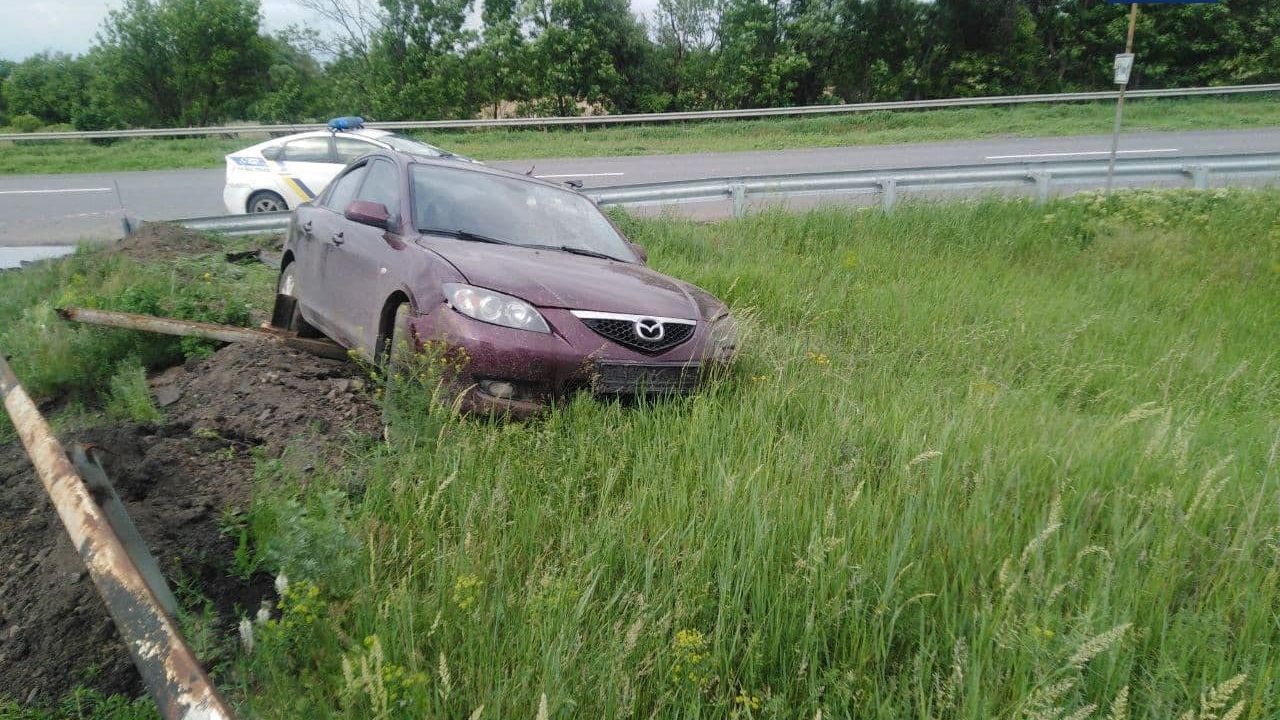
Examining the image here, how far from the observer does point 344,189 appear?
6.48 meters

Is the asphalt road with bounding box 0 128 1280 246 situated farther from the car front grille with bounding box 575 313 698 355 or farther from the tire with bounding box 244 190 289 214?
the car front grille with bounding box 575 313 698 355

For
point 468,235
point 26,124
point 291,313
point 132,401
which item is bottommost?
point 132,401

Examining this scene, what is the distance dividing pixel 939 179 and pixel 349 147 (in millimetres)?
9027

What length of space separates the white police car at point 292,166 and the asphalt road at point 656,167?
3.13 meters

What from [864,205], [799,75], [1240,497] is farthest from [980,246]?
[799,75]

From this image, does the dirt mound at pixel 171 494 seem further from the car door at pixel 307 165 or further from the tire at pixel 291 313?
the car door at pixel 307 165

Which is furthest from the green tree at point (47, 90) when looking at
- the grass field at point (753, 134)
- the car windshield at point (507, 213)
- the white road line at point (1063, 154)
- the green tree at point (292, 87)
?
the car windshield at point (507, 213)

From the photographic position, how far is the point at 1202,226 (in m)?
10.5

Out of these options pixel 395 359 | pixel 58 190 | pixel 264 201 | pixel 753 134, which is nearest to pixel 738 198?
pixel 264 201

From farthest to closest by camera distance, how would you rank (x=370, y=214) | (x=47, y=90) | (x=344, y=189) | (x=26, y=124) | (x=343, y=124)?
(x=47, y=90)
(x=26, y=124)
(x=343, y=124)
(x=344, y=189)
(x=370, y=214)

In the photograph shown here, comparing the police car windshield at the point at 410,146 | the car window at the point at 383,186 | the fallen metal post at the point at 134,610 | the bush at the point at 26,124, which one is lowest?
the fallen metal post at the point at 134,610

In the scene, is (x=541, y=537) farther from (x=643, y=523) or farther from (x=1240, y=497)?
(x=1240, y=497)

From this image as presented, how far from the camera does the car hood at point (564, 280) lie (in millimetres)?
4430

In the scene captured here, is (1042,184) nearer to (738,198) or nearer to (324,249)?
(738,198)
